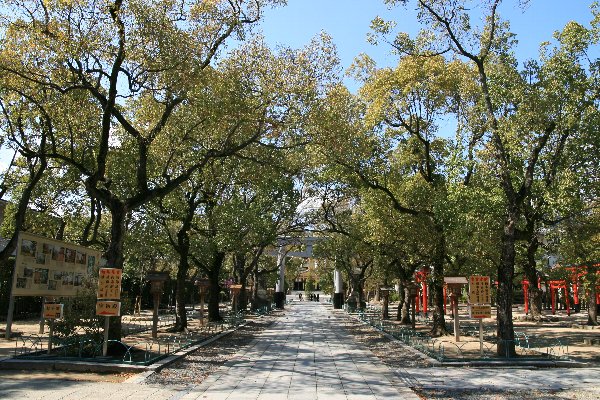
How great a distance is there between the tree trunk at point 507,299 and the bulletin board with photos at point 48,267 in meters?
11.8

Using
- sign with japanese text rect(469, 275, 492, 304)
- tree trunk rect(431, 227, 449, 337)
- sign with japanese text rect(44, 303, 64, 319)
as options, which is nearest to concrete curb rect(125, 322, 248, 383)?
sign with japanese text rect(44, 303, 64, 319)

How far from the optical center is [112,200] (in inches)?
531

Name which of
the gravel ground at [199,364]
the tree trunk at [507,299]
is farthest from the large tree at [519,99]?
the gravel ground at [199,364]

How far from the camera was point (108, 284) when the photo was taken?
12.2m

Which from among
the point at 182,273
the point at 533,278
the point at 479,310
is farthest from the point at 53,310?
the point at 533,278

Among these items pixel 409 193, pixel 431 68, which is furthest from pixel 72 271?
pixel 431 68

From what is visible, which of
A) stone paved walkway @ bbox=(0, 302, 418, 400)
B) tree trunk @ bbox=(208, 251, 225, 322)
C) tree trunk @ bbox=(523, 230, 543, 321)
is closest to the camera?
stone paved walkway @ bbox=(0, 302, 418, 400)

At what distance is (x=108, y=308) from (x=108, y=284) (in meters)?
Answer: 0.59

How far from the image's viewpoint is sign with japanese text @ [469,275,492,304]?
1401 cm

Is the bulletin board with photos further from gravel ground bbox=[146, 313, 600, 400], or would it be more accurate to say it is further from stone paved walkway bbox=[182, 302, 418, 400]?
stone paved walkway bbox=[182, 302, 418, 400]

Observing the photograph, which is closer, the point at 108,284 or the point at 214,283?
the point at 108,284

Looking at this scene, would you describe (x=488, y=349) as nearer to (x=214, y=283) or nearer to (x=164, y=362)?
(x=164, y=362)

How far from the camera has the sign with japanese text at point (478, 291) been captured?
46.0 feet

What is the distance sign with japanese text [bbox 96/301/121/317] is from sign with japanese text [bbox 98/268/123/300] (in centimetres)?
18
